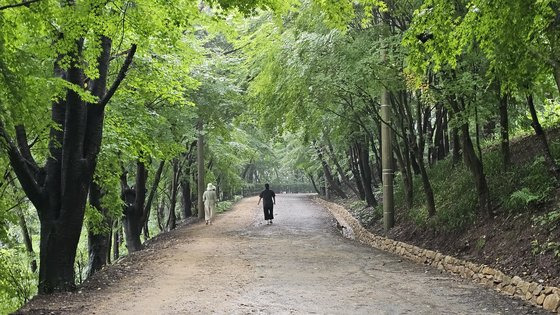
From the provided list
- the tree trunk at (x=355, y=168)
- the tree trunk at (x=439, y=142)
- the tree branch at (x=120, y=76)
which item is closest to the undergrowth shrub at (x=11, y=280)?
the tree branch at (x=120, y=76)

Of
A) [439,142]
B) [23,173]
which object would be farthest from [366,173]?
[23,173]

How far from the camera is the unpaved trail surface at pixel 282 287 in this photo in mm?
6332

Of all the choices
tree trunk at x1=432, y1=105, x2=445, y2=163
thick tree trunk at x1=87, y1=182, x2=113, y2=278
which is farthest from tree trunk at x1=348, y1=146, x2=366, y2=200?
thick tree trunk at x1=87, y1=182, x2=113, y2=278

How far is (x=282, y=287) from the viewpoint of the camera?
25.4 feet

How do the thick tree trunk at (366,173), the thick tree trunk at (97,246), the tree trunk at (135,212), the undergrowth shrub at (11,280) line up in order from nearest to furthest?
the undergrowth shrub at (11,280) → the thick tree trunk at (97,246) → the tree trunk at (135,212) → the thick tree trunk at (366,173)

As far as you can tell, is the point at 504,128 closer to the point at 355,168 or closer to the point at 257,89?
the point at 257,89

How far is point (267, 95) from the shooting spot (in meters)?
14.3

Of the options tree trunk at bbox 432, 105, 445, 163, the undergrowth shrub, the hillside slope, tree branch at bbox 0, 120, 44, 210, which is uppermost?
tree trunk at bbox 432, 105, 445, 163

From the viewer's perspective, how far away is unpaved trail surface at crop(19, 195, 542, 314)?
6.33m

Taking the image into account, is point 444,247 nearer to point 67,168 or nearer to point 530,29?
point 530,29

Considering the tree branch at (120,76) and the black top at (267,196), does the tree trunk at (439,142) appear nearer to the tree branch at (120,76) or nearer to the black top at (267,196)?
the black top at (267,196)

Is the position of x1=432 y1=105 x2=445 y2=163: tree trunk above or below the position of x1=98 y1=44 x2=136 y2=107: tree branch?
below

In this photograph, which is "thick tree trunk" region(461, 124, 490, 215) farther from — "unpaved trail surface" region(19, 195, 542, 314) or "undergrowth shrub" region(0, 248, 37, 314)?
"undergrowth shrub" region(0, 248, 37, 314)

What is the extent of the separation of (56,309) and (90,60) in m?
3.76
